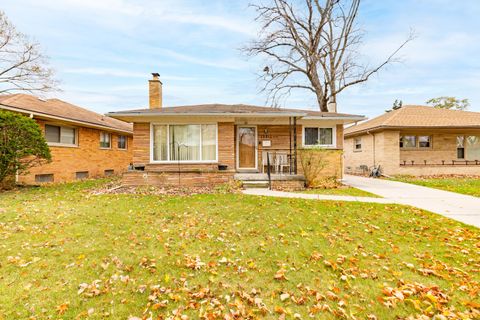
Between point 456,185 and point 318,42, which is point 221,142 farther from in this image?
point 318,42

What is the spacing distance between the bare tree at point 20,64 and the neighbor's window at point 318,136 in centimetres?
2079

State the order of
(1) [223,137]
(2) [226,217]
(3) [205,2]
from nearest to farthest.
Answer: (2) [226,217], (1) [223,137], (3) [205,2]

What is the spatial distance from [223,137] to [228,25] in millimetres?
10701

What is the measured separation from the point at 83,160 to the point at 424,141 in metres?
22.5

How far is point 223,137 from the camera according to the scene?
11273 mm

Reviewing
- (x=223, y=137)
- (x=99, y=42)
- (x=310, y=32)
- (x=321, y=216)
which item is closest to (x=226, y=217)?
(x=321, y=216)

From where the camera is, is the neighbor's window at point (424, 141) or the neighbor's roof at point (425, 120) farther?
the neighbor's window at point (424, 141)

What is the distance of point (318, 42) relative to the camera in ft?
71.7

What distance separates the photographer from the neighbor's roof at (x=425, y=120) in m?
16.0

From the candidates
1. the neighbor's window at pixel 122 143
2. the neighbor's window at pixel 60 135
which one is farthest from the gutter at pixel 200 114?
the neighbor's window at pixel 122 143

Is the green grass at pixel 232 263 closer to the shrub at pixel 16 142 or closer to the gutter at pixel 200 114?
the shrub at pixel 16 142

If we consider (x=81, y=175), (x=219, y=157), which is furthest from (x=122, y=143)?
(x=219, y=157)

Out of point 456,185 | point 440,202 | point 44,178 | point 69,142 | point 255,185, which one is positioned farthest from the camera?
point 69,142

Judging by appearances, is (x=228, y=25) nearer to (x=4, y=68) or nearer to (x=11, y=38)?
(x=11, y=38)
